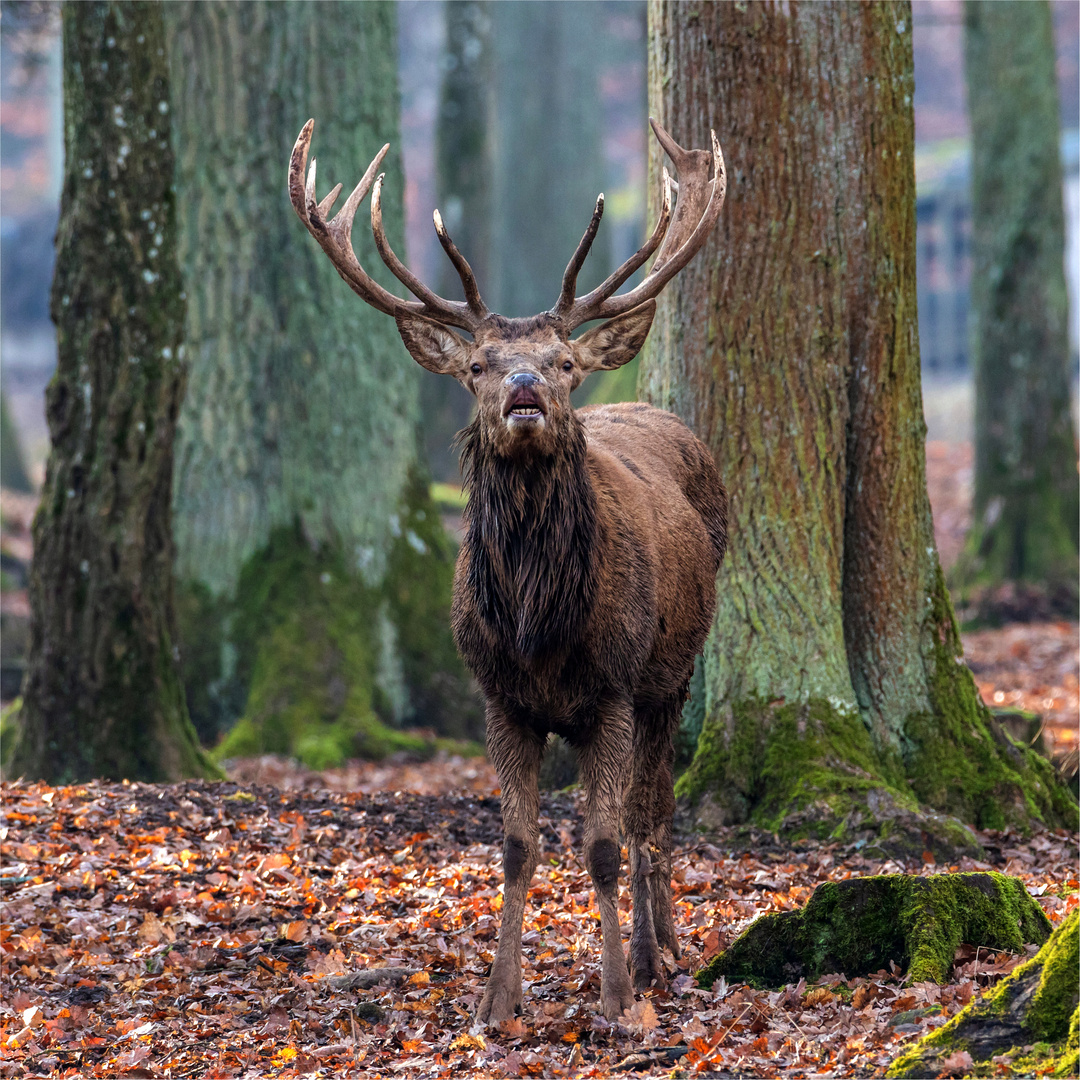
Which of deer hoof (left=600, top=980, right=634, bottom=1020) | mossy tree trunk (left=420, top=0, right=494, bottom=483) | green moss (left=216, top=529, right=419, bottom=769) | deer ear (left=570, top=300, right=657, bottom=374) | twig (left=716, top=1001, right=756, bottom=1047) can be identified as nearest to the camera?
twig (left=716, top=1001, right=756, bottom=1047)

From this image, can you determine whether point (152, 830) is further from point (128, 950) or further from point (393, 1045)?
point (393, 1045)

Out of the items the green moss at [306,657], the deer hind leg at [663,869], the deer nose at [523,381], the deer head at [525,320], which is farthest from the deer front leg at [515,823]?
the green moss at [306,657]

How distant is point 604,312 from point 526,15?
29020mm

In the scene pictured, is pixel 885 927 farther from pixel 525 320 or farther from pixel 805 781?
pixel 525 320

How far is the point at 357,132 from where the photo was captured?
1109 cm

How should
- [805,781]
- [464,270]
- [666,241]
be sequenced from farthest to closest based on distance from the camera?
[805,781] < [666,241] < [464,270]

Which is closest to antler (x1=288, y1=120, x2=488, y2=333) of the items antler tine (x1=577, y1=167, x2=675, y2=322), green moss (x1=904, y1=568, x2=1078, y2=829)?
antler tine (x1=577, y1=167, x2=675, y2=322)

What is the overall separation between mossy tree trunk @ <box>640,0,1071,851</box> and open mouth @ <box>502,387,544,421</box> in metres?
2.54

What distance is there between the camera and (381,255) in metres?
5.73

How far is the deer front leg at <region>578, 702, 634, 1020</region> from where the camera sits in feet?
17.9

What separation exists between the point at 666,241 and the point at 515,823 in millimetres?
2713

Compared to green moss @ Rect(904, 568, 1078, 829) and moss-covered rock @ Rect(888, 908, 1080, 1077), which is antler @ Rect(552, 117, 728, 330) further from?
moss-covered rock @ Rect(888, 908, 1080, 1077)

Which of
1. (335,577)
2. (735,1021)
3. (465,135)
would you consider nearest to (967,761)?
(735,1021)

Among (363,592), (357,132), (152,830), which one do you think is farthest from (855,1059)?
(357,132)
